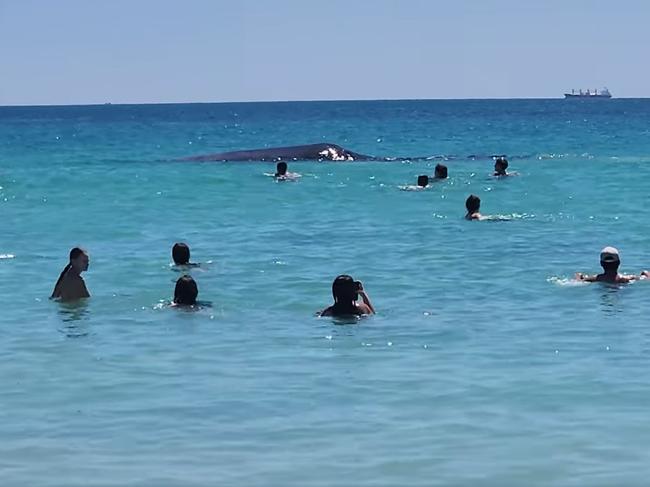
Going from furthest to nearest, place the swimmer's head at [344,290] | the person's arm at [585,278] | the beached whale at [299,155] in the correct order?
1. the beached whale at [299,155]
2. the person's arm at [585,278]
3. the swimmer's head at [344,290]

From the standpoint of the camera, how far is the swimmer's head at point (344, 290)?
14.9 m

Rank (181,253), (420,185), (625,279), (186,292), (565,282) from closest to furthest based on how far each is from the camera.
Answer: (186,292) < (625,279) < (565,282) < (181,253) < (420,185)

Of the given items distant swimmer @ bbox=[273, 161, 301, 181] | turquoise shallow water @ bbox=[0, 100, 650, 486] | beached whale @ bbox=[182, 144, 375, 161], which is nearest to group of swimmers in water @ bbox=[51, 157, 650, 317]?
turquoise shallow water @ bbox=[0, 100, 650, 486]

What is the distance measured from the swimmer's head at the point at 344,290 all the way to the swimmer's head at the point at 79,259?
3182 millimetres

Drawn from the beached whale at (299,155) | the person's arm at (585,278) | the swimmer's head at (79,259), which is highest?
the beached whale at (299,155)

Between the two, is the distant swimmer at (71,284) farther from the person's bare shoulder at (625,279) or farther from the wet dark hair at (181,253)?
the person's bare shoulder at (625,279)

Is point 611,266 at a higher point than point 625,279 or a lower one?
higher

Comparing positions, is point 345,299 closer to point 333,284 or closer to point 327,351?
point 333,284

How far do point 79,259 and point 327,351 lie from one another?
4211 millimetres

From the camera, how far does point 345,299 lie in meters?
15.0

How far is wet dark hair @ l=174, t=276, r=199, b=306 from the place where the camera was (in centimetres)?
1586

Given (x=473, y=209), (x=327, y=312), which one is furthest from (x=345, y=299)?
(x=473, y=209)

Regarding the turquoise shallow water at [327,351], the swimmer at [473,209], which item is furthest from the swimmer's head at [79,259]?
the swimmer at [473,209]

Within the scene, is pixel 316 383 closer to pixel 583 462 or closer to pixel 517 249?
pixel 583 462
